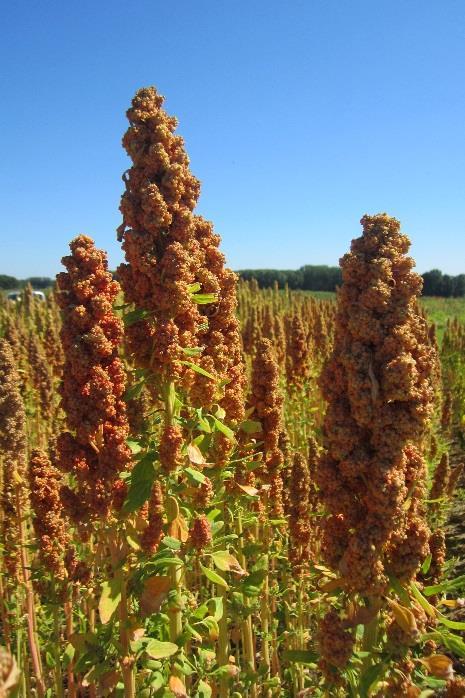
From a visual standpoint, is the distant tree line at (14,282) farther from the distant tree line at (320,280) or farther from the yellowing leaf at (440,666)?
the yellowing leaf at (440,666)

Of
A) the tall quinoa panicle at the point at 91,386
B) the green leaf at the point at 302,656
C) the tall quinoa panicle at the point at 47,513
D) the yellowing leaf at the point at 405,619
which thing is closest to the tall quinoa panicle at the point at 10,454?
the tall quinoa panicle at the point at 47,513

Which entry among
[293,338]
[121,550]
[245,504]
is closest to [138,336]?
[121,550]

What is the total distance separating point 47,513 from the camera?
3.02 meters

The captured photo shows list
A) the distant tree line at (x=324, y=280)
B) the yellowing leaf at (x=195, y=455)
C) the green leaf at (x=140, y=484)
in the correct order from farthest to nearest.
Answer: the distant tree line at (x=324, y=280) → the yellowing leaf at (x=195, y=455) → the green leaf at (x=140, y=484)

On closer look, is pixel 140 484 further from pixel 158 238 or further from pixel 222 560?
pixel 158 238

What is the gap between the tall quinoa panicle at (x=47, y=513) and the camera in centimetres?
295

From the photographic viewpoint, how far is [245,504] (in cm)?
388

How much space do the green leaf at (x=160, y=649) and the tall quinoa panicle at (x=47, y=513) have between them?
0.78m

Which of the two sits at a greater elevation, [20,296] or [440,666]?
[20,296]

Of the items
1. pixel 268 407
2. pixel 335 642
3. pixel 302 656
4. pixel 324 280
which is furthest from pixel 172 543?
pixel 324 280

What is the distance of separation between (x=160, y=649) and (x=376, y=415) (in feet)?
4.99

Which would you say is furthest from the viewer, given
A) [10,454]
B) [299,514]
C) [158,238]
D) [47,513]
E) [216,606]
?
[10,454]

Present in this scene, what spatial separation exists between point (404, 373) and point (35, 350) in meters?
6.87

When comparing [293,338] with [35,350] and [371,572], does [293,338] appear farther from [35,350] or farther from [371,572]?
[371,572]
